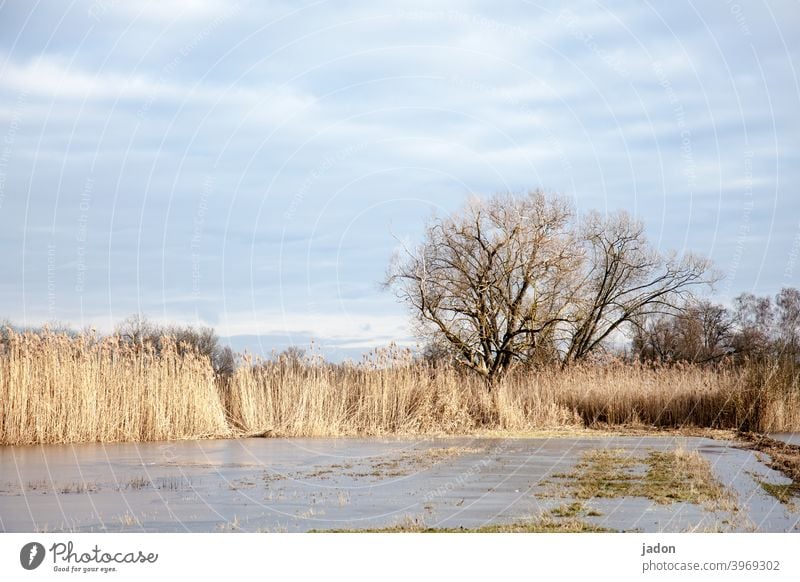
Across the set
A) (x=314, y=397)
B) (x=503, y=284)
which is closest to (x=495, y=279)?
(x=503, y=284)

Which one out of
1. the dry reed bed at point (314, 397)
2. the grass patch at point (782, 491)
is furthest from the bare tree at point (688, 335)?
the grass patch at point (782, 491)

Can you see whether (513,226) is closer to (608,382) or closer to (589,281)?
(589,281)

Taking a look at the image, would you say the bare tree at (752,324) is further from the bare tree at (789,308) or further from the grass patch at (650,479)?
the grass patch at (650,479)

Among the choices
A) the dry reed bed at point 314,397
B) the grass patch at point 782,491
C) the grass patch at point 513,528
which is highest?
the dry reed bed at point 314,397

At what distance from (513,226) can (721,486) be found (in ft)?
91.1

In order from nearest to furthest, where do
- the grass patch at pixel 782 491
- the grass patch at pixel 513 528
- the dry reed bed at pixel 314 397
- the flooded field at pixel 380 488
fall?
the grass patch at pixel 513 528 < the flooded field at pixel 380 488 < the grass patch at pixel 782 491 < the dry reed bed at pixel 314 397

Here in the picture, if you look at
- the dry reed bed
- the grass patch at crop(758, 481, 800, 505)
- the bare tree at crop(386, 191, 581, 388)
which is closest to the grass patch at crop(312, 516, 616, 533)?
the grass patch at crop(758, 481, 800, 505)

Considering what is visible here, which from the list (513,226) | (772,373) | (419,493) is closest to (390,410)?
(772,373)

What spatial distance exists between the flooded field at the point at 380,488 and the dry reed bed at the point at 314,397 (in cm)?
128

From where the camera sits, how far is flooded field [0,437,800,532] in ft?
27.3

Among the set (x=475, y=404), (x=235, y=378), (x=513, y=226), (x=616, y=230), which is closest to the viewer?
(x=235, y=378)

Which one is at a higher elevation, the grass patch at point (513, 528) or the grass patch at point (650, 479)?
the grass patch at point (513, 528)

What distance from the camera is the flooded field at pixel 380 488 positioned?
8.32 meters
